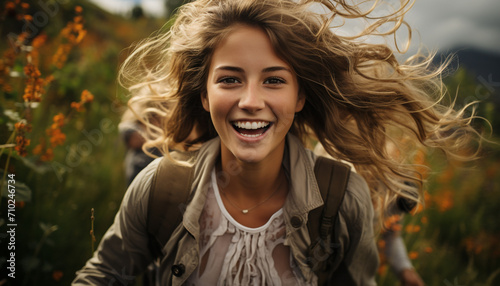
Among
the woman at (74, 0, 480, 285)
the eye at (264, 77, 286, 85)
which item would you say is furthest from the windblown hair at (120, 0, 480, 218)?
the eye at (264, 77, 286, 85)

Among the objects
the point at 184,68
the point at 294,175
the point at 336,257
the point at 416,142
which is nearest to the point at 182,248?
the point at 294,175

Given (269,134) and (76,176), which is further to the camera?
(76,176)

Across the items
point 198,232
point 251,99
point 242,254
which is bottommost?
point 242,254

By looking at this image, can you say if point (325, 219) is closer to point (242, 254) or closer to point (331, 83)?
point (242, 254)

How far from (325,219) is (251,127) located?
0.62 metres

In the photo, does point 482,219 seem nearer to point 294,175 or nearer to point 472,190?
point 472,190

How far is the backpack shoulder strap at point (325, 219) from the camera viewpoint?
182 centimetres

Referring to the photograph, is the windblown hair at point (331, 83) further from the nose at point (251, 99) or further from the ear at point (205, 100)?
the nose at point (251, 99)

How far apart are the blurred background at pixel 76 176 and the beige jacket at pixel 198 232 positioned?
0.76 feet

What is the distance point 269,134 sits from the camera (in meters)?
1.75

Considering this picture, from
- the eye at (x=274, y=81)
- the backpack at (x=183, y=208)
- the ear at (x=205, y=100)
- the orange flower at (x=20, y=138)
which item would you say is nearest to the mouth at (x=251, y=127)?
the eye at (x=274, y=81)

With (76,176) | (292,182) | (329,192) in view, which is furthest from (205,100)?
(76,176)

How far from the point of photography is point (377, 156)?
2156 millimetres

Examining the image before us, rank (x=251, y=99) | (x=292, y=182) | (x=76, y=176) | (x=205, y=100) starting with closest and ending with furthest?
(x=251, y=99) < (x=292, y=182) < (x=205, y=100) < (x=76, y=176)
